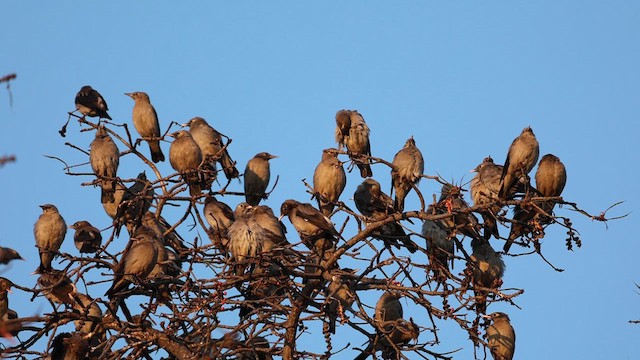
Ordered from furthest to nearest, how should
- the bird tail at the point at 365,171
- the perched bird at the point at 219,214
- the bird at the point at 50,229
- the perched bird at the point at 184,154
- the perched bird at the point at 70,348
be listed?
1. the bird tail at the point at 365,171
2. the perched bird at the point at 184,154
3. the perched bird at the point at 219,214
4. the bird at the point at 50,229
5. the perched bird at the point at 70,348

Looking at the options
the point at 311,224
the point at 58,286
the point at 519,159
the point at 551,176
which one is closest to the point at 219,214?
the point at 311,224

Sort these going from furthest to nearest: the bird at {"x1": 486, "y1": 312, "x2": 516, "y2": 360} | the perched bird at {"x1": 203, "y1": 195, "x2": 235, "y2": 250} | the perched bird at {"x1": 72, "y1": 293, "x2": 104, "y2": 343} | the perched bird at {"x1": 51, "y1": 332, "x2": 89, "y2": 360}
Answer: the perched bird at {"x1": 203, "y1": 195, "x2": 235, "y2": 250} → the bird at {"x1": 486, "y1": 312, "x2": 516, "y2": 360} → the perched bird at {"x1": 51, "y1": 332, "x2": 89, "y2": 360} → the perched bird at {"x1": 72, "y1": 293, "x2": 104, "y2": 343}

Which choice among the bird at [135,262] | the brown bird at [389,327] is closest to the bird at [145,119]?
the bird at [135,262]

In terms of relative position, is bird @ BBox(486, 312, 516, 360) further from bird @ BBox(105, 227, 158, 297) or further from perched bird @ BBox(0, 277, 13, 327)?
perched bird @ BBox(0, 277, 13, 327)

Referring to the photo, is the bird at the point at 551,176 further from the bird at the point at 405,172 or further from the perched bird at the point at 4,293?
the perched bird at the point at 4,293

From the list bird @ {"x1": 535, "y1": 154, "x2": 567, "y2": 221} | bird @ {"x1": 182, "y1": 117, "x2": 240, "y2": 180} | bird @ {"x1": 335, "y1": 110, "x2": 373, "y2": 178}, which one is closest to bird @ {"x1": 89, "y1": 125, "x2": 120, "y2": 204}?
bird @ {"x1": 182, "y1": 117, "x2": 240, "y2": 180}

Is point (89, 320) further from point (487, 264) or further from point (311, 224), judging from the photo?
point (487, 264)

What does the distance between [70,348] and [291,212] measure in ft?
9.59

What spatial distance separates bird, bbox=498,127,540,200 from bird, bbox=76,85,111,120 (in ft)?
18.6

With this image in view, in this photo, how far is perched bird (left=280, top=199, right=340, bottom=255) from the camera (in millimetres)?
8914

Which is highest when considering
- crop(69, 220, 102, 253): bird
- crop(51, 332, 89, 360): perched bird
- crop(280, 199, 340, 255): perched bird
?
crop(69, 220, 102, 253): bird

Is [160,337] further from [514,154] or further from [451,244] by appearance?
[514,154]

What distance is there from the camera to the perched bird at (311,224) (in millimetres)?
8914

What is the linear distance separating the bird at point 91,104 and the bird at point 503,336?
614 centimetres
